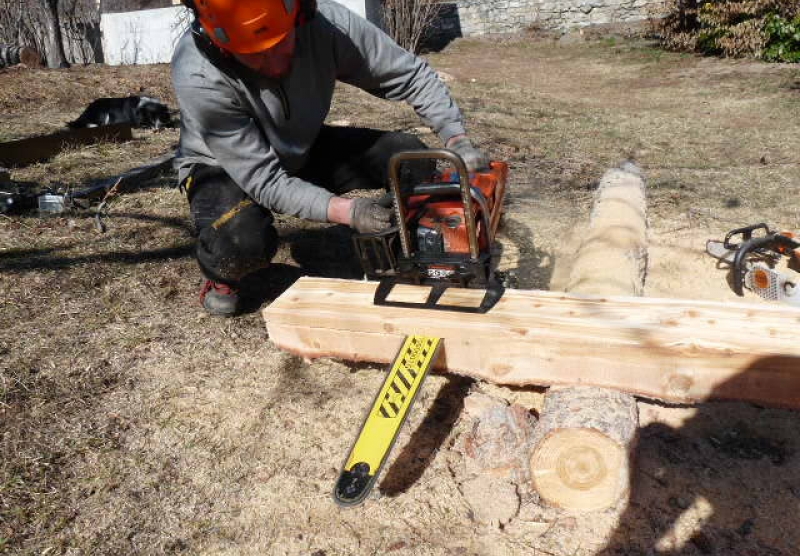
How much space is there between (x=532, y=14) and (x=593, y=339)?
1656 centimetres

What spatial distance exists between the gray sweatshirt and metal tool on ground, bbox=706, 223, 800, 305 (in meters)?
1.71

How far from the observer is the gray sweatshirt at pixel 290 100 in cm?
273

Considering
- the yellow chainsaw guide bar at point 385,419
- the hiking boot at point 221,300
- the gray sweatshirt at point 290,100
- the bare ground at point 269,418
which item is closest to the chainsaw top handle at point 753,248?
the bare ground at point 269,418

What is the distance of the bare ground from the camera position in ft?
6.52

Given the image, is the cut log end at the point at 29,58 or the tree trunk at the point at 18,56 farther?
the cut log end at the point at 29,58

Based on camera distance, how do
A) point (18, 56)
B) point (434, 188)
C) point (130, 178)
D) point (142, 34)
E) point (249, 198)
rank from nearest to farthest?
point (434, 188) → point (249, 198) → point (130, 178) → point (18, 56) → point (142, 34)

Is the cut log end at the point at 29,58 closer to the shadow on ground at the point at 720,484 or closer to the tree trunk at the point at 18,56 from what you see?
the tree trunk at the point at 18,56

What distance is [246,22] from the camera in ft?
7.59

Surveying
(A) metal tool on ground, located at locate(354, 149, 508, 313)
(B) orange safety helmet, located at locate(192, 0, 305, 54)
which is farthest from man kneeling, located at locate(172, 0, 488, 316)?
(A) metal tool on ground, located at locate(354, 149, 508, 313)

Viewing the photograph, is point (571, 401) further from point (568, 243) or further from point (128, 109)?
point (128, 109)

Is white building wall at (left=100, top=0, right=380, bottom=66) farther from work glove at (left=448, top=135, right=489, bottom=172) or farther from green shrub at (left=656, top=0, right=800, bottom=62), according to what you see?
work glove at (left=448, top=135, right=489, bottom=172)

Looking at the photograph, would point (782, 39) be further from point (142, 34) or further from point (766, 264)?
point (142, 34)

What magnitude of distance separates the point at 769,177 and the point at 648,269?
214 cm

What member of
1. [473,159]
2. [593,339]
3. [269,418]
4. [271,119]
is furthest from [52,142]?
[593,339]
